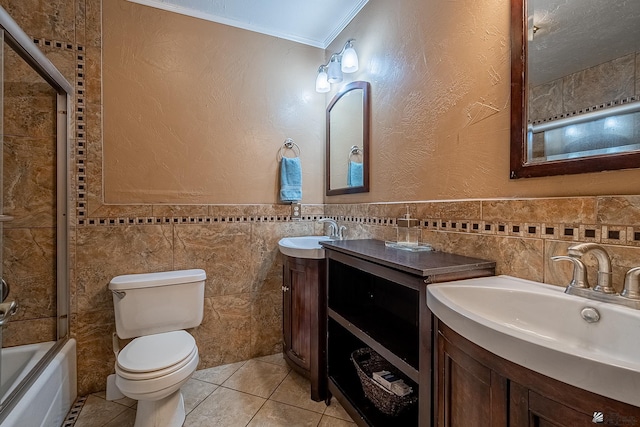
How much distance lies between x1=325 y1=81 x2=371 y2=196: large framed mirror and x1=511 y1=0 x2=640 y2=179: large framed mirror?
0.94m

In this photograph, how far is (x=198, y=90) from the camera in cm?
204

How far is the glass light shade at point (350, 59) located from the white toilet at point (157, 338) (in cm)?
165

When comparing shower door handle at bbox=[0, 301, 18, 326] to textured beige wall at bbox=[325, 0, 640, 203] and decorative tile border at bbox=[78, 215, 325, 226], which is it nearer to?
decorative tile border at bbox=[78, 215, 325, 226]

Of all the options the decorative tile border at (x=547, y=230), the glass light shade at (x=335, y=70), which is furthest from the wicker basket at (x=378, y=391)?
the glass light shade at (x=335, y=70)

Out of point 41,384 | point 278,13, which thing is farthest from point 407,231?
point 41,384

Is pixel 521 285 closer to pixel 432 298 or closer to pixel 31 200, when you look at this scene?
pixel 432 298

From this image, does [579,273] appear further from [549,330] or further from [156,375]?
[156,375]

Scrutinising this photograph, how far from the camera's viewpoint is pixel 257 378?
1937 millimetres

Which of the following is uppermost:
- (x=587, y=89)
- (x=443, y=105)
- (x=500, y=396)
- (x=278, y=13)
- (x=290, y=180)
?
(x=278, y=13)

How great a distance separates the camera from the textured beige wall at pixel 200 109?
73.2 inches

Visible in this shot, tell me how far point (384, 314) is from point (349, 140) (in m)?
1.19

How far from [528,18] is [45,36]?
242 centimetres

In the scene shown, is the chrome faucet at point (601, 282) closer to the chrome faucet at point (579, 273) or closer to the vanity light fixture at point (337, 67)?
the chrome faucet at point (579, 273)

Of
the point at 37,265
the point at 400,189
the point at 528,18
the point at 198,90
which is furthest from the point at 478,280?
the point at 37,265
